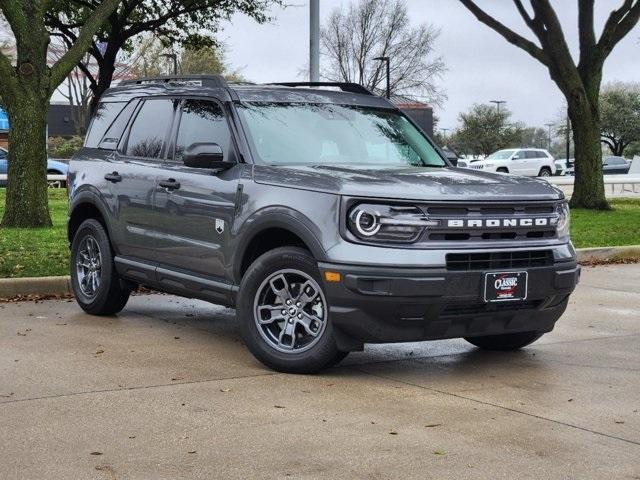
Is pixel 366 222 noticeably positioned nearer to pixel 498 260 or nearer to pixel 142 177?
pixel 498 260

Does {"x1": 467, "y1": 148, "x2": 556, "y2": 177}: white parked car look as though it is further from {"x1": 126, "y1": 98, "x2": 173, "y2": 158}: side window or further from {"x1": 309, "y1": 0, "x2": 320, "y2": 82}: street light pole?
{"x1": 126, "y1": 98, "x2": 173, "y2": 158}: side window

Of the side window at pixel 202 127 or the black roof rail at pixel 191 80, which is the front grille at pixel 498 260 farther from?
the black roof rail at pixel 191 80

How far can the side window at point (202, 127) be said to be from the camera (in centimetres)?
756

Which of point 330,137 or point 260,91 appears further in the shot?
point 260,91

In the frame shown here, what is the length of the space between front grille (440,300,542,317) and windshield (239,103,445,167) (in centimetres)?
147

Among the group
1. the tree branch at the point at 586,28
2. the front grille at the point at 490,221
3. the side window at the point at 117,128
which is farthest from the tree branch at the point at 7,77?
the tree branch at the point at 586,28

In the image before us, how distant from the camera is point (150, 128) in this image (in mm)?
8531

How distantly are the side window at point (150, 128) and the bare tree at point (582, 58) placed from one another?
15.4 m

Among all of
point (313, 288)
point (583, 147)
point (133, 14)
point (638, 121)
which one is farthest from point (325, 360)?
point (638, 121)

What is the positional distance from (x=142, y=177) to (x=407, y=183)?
2608 mm

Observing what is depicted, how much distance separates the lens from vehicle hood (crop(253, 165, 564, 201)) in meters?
6.36

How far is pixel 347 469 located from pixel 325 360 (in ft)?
6.13

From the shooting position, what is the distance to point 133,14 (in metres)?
29.1

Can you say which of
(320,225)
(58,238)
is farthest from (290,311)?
(58,238)
